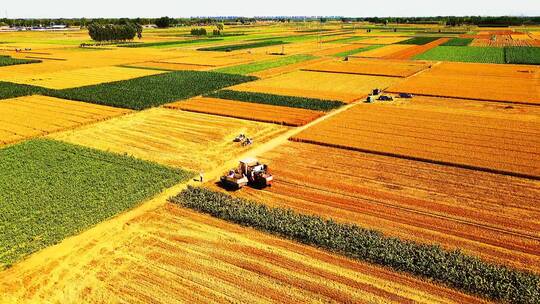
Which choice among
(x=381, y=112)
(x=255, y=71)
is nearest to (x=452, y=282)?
(x=381, y=112)

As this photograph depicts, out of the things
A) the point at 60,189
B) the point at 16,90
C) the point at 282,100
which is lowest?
the point at 60,189

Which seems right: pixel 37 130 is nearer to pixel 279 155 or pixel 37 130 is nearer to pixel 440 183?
pixel 279 155

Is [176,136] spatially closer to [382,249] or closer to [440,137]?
[382,249]

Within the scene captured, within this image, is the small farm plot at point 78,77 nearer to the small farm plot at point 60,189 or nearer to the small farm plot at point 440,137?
the small farm plot at point 60,189

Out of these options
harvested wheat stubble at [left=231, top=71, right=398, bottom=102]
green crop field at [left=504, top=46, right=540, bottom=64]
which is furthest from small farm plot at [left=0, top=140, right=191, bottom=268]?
green crop field at [left=504, top=46, right=540, bottom=64]

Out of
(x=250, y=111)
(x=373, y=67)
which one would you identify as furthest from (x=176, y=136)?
(x=373, y=67)
